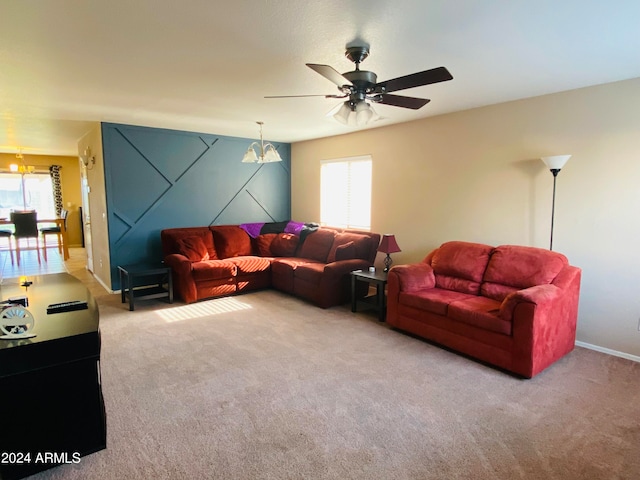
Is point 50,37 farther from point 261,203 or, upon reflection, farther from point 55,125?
point 261,203

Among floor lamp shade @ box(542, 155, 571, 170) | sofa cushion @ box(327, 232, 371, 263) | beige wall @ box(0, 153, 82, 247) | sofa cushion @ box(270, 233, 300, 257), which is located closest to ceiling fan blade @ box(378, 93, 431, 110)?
floor lamp shade @ box(542, 155, 571, 170)

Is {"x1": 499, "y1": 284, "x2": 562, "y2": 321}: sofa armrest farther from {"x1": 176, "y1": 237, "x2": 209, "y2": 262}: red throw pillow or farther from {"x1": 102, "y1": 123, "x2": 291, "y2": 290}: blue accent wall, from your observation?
Result: {"x1": 102, "y1": 123, "x2": 291, "y2": 290}: blue accent wall

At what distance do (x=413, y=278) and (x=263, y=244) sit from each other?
2.91m

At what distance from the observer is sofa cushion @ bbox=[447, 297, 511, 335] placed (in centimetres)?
300

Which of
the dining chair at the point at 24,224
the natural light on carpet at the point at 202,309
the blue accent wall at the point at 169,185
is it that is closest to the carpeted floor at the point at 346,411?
the natural light on carpet at the point at 202,309

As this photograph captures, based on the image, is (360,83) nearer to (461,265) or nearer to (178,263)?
(461,265)

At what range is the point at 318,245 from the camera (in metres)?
5.61

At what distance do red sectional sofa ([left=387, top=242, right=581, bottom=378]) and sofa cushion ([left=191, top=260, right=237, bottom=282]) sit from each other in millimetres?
2337

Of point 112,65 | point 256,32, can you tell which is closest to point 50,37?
point 112,65

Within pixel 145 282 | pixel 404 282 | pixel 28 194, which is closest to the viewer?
pixel 404 282

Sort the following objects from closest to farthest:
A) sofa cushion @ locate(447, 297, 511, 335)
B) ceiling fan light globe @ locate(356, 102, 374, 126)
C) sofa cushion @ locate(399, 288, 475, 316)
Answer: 1. ceiling fan light globe @ locate(356, 102, 374, 126)
2. sofa cushion @ locate(447, 297, 511, 335)
3. sofa cushion @ locate(399, 288, 475, 316)

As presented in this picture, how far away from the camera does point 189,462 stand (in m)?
1.99

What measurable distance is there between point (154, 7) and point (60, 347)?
1823 millimetres

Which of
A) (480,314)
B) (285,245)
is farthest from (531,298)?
(285,245)
